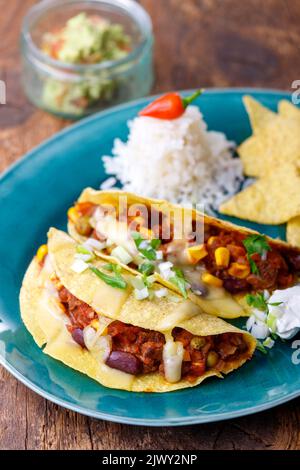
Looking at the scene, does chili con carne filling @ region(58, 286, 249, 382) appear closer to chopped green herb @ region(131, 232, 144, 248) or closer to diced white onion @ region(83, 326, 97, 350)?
diced white onion @ region(83, 326, 97, 350)

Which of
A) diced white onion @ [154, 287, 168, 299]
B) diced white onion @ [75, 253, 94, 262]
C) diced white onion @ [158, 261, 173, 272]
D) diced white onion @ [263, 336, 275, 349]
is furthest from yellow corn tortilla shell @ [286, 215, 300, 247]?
diced white onion @ [75, 253, 94, 262]

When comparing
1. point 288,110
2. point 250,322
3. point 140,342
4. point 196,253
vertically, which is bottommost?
point 250,322

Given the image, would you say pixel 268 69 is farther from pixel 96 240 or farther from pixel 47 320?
pixel 47 320

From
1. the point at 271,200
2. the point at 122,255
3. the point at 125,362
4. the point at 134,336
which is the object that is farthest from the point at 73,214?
the point at 271,200

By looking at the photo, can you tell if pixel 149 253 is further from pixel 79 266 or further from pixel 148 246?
pixel 79 266

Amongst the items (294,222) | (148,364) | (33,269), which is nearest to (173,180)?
(294,222)

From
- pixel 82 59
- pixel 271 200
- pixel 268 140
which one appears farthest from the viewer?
pixel 82 59

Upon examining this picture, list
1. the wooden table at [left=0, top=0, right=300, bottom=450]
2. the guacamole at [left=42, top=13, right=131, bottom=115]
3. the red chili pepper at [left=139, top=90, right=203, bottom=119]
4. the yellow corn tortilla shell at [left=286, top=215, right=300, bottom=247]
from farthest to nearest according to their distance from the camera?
1. the wooden table at [left=0, top=0, right=300, bottom=450]
2. the guacamole at [left=42, top=13, right=131, bottom=115]
3. the red chili pepper at [left=139, top=90, right=203, bottom=119]
4. the yellow corn tortilla shell at [left=286, top=215, right=300, bottom=247]
